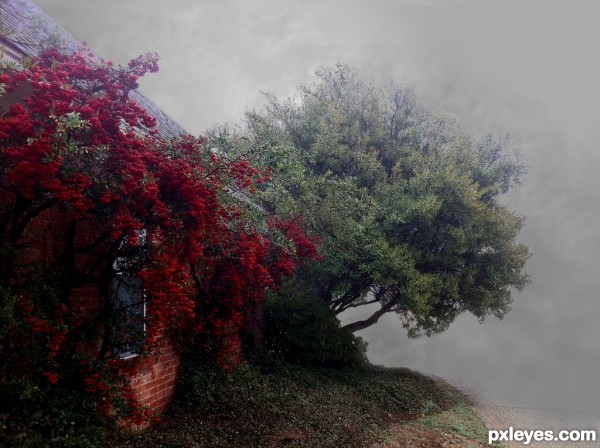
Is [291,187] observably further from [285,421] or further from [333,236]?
[285,421]

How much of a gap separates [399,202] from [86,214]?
9.05 metres

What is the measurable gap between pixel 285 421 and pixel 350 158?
850 centimetres

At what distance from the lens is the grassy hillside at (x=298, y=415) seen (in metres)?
7.24

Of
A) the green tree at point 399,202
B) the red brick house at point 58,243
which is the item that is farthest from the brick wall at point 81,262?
the green tree at point 399,202

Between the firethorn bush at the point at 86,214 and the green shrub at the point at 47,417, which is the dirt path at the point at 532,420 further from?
the green shrub at the point at 47,417

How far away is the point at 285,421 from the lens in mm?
8367

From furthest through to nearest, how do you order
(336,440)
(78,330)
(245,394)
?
(245,394)
(336,440)
(78,330)

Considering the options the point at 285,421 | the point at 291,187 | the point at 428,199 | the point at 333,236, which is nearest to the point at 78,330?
the point at 285,421

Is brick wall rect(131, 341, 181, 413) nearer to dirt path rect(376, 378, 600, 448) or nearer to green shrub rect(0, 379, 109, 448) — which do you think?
Answer: green shrub rect(0, 379, 109, 448)

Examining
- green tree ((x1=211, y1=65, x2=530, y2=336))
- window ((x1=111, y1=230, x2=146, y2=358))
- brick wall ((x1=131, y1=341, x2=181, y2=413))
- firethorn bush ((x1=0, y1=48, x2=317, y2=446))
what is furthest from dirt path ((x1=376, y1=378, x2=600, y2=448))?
firethorn bush ((x1=0, y1=48, x2=317, y2=446))

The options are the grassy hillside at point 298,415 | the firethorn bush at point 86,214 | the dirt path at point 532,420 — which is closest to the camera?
the firethorn bush at point 86,214

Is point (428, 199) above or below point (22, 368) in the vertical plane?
above

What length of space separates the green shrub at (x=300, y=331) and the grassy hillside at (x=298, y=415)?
1.59ft

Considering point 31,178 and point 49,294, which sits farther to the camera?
point 49,294
